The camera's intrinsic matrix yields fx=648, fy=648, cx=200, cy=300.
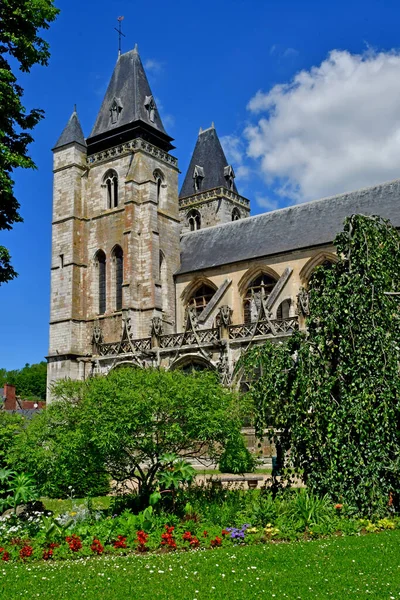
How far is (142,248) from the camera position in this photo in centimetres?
3222

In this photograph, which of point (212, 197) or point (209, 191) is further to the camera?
point (209, 191)

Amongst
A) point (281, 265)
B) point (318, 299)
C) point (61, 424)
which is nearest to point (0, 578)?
point (61, 424)

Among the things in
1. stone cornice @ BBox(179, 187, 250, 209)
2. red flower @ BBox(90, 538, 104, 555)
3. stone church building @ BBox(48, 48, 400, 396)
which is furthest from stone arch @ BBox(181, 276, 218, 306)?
red flower @ BBox(90, 538, 104, 555)

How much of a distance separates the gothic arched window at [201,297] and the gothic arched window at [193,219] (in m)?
12.3

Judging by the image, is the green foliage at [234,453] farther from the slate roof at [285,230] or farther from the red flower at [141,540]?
the slate roof at [285,230]

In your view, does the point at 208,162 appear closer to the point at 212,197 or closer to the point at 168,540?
the point at 212,197

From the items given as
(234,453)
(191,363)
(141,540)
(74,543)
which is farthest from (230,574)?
(191,363)

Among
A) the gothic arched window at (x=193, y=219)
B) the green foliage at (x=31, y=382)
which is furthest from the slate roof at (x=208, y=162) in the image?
the green foliage at (x=31, y=382)

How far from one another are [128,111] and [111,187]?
4.33 m

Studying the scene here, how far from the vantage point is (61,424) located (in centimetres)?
1258

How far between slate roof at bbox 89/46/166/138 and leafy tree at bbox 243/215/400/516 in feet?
80.6

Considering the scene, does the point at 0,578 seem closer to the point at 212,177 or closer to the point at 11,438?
the point at 11,438

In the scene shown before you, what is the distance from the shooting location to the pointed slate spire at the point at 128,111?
34.3 m

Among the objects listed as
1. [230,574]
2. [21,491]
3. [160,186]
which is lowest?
[230,574]
